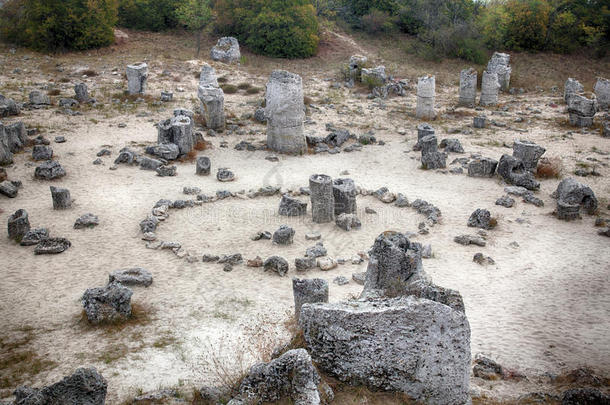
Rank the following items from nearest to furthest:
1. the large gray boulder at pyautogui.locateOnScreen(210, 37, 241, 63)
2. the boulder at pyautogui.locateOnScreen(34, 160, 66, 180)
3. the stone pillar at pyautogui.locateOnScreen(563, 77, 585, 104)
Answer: the boulder at pyautogui.locateOnScreen(34, 160, 66, 180) < the stone pillar at pyautogui.locateOnScreen(563, 77, 585, 104) < the large gray boulder at pyautogui.locateOnScreen(210, 37, 241, 63)

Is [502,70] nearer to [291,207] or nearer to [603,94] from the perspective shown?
[603,94]

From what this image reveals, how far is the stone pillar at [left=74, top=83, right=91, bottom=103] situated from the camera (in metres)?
24.9

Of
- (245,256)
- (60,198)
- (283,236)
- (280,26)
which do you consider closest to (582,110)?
(283,236)

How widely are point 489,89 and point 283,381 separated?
80.2ft

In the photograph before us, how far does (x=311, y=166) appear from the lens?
19734mm

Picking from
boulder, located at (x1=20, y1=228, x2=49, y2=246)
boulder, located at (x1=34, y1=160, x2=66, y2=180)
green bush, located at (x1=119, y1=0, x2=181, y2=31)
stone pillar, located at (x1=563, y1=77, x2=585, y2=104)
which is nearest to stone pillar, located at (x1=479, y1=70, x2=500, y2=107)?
stone pillar, located at (x1=563, y1=77, x2=585, y2=104)

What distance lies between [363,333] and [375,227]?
27.5 ft

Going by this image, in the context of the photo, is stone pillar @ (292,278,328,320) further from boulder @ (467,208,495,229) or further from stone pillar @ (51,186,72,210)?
stone pillar @ (51,186,72,210)

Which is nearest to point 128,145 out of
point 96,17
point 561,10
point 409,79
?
point 96,17

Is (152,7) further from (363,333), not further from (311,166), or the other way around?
(363,333)

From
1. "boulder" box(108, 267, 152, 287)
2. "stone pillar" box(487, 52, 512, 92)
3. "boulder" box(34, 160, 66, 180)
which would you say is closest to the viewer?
"boulder" box(108, 267, 152, 287)

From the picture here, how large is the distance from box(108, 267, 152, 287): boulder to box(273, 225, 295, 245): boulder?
3.28m

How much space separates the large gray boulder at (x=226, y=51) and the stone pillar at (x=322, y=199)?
20.7 meters

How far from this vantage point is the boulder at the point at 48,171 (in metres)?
17.4
